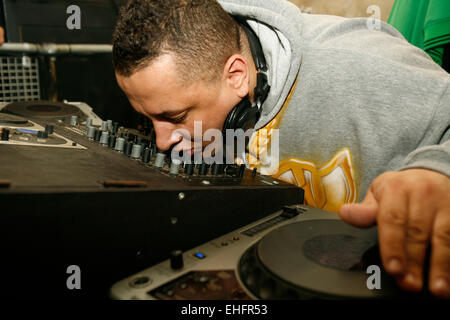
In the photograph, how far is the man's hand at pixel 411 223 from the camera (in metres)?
0.46

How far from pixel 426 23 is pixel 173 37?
853mm

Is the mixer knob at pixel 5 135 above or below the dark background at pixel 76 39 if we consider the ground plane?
below

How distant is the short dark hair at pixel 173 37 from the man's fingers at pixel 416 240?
66 centimetres

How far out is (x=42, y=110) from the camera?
1.34m

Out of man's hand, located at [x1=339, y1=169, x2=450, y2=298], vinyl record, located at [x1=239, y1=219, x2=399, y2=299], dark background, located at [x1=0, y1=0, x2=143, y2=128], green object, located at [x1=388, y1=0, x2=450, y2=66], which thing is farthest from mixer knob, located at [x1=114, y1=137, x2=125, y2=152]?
green object, located at [x1=388, y1=0, x2=450, y2=66]

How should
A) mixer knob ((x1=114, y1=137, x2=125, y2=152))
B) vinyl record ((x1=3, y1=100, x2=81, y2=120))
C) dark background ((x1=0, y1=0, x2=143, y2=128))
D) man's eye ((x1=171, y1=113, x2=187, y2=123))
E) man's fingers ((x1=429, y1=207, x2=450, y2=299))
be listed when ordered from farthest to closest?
dark background ((x1=0, y1=0, x2=143, y2=128)) < vinyl record ((x1=3, y1=100, x2=81, y2=120)) < man's eye ((x1=171, y1=113, x2=187, y2=123)) < mixer knob ((x1=114, y1=137, x2=125, y2=152)) < man's fingers ((x1=429, y1=207, x2=450, y2=299))

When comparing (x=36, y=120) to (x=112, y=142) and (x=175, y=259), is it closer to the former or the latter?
(x=112, y=142)

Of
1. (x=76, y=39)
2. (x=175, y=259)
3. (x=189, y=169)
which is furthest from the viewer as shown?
(x=76, y=39)

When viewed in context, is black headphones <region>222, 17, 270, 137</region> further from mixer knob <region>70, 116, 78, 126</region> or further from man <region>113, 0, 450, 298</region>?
mixer knob <region>70, 116, 78, 126</region>

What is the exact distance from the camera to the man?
0.95 m

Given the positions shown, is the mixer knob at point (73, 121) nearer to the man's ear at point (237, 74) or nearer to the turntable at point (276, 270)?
the man's ear at point (237, 74)

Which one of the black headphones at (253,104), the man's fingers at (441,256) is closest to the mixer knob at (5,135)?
the black headphones at (253,104)

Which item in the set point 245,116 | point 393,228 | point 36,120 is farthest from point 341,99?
point 36,120
